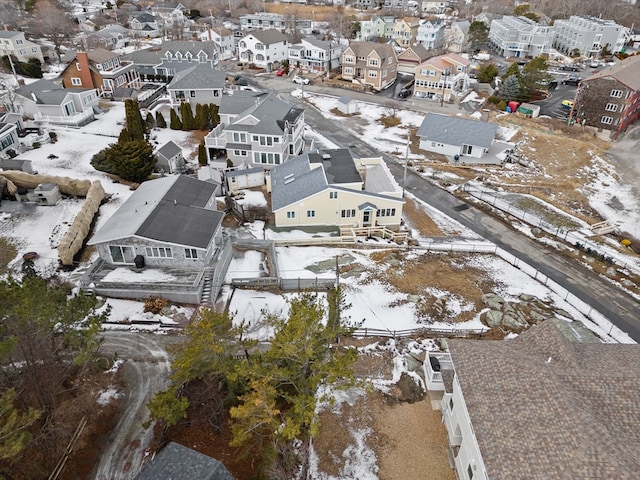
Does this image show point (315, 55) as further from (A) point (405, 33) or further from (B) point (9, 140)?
(B) point (9, 140)

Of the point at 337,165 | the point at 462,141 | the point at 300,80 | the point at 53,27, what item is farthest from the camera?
the point at 53,27

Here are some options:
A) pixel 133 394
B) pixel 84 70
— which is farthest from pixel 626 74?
pixel 84 70

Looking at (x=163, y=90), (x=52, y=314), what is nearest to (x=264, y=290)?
(x=52, y=314)

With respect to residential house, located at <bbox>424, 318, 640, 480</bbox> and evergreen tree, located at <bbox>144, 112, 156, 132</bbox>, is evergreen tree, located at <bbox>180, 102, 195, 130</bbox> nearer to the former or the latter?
evergreen tree, located at <bbox>144, 112, 156, 132</bbox>


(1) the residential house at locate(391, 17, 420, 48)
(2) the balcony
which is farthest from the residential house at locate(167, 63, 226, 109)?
(1) the residential house at locate(391, 17, 420, 48)

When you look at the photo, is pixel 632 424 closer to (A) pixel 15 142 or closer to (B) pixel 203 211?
(B) pixel 203 211
